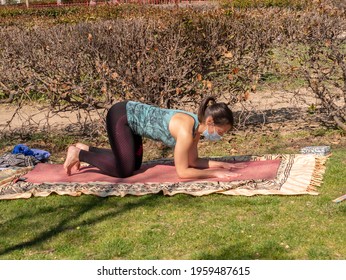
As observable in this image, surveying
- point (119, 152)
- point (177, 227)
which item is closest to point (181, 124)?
point (119, 152)

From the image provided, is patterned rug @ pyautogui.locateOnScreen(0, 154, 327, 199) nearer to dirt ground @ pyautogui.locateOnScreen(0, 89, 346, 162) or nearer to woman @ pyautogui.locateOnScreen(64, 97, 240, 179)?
woman @ pyautogui.locateOnScreen(64, 97, 240, 179)

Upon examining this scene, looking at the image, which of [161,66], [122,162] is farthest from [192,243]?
[161,66]

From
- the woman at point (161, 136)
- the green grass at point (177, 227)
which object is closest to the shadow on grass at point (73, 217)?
the green grass at point (177, 227)

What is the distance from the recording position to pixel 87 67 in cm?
916

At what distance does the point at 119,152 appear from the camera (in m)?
6.77

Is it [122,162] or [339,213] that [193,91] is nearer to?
[122,162]

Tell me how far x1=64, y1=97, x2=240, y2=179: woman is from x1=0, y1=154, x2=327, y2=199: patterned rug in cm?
16

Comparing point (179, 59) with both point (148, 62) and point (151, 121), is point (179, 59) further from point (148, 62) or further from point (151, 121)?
point (151, 121)

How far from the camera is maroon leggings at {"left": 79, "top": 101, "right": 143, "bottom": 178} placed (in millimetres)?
6770

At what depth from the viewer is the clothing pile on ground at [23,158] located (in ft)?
24.8

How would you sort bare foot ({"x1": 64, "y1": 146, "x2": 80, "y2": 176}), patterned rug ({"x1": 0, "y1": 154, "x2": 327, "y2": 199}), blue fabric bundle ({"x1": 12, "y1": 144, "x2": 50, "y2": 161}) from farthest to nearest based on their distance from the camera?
blue fabric bundle ({"x1": 12, "y1": 144, "x2": 50, "y2": 161}) < bare foot ({"x1": 64, "y1": 146, "x2": 80, "y2": 176}) < patterned rug ({"x1": 0, "y1": 154, "x2": 327, "y2": 199})

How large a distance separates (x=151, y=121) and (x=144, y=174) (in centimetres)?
57

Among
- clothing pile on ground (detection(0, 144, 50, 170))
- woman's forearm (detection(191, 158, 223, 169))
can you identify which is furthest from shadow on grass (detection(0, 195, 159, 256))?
clothing pile on ground (detection(0, 144, 50, 170))

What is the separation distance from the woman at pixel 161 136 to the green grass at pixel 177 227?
48 cm
